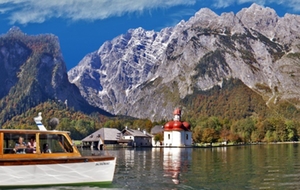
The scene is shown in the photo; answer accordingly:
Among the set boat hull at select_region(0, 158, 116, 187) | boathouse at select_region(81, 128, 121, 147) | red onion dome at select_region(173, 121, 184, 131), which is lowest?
boat hull at select_region(0, 158, 116, 187)

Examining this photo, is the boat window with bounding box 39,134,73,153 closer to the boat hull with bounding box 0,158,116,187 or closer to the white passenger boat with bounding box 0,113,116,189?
the white passenger boat with bounding box 0,113,116,189

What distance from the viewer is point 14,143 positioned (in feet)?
101

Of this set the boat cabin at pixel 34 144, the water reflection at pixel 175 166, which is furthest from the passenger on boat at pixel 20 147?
the water reflection at pixel 175 166

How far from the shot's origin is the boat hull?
97.3ft

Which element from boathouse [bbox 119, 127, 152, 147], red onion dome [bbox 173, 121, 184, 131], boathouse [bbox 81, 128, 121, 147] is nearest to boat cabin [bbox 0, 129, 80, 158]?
boathouse [bbox 81, 128, 121, 147]

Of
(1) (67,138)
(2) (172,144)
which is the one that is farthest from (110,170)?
(2) (172,144)

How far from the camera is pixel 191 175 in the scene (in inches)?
1629

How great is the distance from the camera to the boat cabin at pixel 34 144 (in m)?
30.2

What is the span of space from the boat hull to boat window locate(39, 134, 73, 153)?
1361mm

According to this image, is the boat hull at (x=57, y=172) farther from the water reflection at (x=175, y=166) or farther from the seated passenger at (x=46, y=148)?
the water reflection at (x=175, y=166)

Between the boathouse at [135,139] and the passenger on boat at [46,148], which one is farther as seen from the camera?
the boathouse at [135,139]

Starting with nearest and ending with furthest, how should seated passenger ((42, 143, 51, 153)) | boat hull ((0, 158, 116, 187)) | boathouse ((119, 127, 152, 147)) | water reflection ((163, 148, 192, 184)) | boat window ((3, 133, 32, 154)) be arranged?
boat hull ((0, 158, 116, 187)) < boat window ((3, 133, 32, 154)) < seated passenger ((42, 143, 51, 153)) < water reflection ((163, 148, 192, 184)) < boathouse ((119, 127, 152, 147))

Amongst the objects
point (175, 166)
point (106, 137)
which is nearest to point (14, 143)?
point (175, 166)

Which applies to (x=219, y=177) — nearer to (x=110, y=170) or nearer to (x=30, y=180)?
(x=110, y=170)
